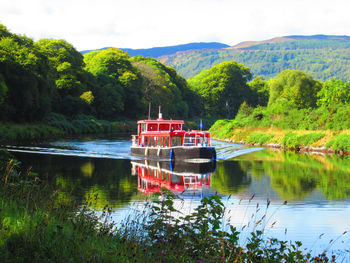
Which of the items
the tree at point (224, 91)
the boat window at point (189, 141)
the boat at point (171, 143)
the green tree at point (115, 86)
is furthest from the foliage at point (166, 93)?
the boat window at point (189, 141)

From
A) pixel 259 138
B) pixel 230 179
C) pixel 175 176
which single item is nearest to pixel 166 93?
pixel 259 138

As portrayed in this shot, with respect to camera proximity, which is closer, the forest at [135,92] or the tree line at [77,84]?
the forest at [135,92]

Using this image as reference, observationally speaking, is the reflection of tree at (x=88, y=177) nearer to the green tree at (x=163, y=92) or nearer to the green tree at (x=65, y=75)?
the green tree at (x=65, y=75)

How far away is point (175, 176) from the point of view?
26469 mm

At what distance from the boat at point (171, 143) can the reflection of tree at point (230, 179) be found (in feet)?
7.87

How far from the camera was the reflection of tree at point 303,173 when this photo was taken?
67.5 ft

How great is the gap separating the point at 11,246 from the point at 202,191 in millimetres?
13589

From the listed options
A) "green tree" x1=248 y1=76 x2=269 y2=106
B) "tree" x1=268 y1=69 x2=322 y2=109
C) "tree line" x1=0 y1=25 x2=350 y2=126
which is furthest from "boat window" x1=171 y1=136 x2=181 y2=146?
"green tree" x1=248 y1=76 x2=269 y2=106

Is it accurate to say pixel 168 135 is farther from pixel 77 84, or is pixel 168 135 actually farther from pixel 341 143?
pixel 77 84

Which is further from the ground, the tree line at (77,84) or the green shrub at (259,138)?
the tree line at (77,84)

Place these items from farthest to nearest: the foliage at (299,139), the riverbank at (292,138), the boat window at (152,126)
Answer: the foliage at (299,139) < the boat window at (152,126) < the riverbank at (292,138)

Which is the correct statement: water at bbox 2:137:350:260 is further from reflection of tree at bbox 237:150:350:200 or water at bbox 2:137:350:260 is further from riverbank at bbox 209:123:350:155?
riverbank at bbox 209:123:350:155

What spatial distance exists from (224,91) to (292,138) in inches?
2837

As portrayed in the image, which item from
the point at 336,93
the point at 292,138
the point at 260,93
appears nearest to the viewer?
the point at 292,138
